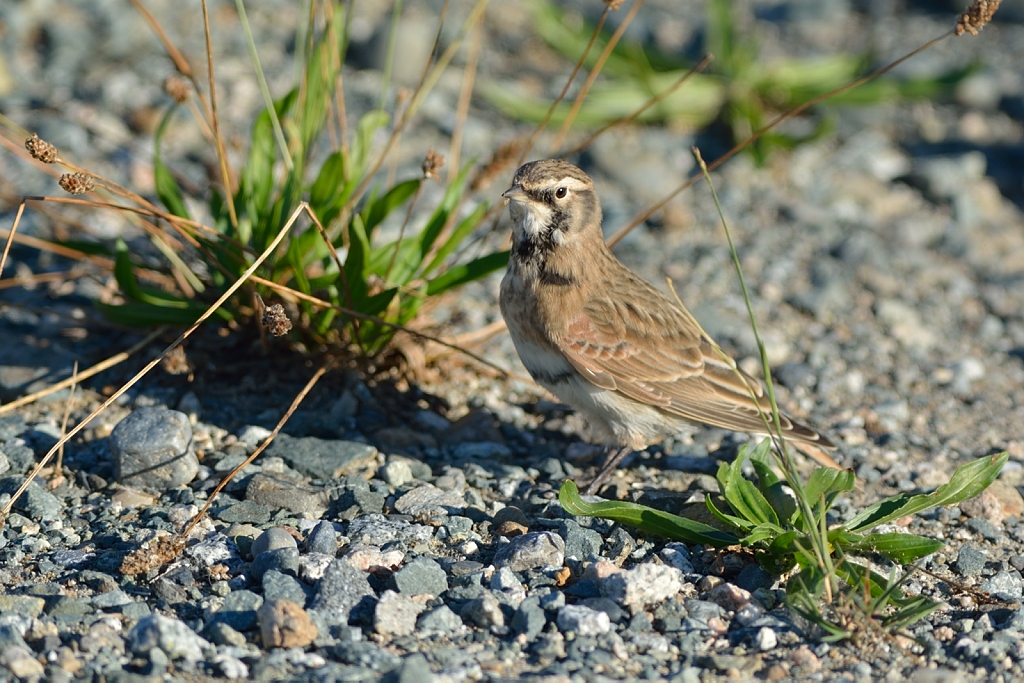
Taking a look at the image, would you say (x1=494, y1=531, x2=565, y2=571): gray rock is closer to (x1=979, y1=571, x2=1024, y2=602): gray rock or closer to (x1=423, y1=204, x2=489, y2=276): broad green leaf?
(x1=979, y1=571, x2=1024, y2=602): gray rock

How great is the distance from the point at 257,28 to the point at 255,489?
561 cm

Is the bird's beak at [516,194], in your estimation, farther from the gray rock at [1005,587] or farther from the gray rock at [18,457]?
the gray rock at [1005,587]

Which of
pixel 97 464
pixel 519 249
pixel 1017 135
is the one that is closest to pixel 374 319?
pixel 519 249

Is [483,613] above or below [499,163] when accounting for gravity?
below

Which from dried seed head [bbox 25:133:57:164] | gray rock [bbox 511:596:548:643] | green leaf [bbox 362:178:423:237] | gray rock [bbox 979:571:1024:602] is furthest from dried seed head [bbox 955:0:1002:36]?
dried seed head [bbox 25:133:57:164]

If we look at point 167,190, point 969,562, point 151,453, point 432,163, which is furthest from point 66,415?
point 969,562

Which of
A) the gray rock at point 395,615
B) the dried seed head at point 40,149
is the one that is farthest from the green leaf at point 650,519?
the dried seed head at point 40,149

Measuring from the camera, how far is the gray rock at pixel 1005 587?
14.4ft

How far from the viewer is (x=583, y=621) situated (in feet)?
12.9

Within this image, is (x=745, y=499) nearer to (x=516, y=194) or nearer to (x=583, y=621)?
(x=583, y=621)

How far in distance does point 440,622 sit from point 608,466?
5.39 feet

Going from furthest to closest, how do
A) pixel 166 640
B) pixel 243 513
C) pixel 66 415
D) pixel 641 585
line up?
pixel 66 415 < pixel 243 513 < pixel 641 585 < pixel 166 640

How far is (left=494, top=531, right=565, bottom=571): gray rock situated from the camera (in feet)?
14.2

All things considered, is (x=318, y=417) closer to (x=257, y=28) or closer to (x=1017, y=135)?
(x=257, y=28)
